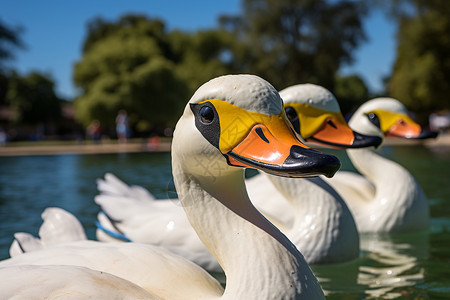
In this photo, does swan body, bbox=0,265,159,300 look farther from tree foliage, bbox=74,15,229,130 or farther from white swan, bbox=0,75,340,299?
tree foliage, bbox=74,15,229,130

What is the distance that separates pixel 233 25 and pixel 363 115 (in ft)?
104

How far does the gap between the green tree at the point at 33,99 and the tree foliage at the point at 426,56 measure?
25950 mm

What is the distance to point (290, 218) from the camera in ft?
14.1

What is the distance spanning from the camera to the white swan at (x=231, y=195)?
2.03 m

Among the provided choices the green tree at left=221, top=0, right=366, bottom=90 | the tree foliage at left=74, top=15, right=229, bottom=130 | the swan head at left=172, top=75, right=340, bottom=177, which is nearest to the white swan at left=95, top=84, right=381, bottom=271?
the swan head at left=172, top=75, right=340, bottom=177

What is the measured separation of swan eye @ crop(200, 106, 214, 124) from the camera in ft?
7.04

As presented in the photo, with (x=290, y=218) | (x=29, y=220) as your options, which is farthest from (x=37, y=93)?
(x=290, y=218)

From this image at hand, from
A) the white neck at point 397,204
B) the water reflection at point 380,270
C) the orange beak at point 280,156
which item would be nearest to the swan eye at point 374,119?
the white neck at point 397,204

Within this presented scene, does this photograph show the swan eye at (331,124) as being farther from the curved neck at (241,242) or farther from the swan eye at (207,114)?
the swan eye at (207,114)

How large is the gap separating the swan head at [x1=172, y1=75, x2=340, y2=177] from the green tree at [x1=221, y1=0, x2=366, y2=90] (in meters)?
31.9

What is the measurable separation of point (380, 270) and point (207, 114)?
2.44 metres

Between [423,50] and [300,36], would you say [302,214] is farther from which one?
[300,36]

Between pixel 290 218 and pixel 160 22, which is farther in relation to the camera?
pixel 160 22

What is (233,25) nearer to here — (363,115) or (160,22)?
(160,22)
